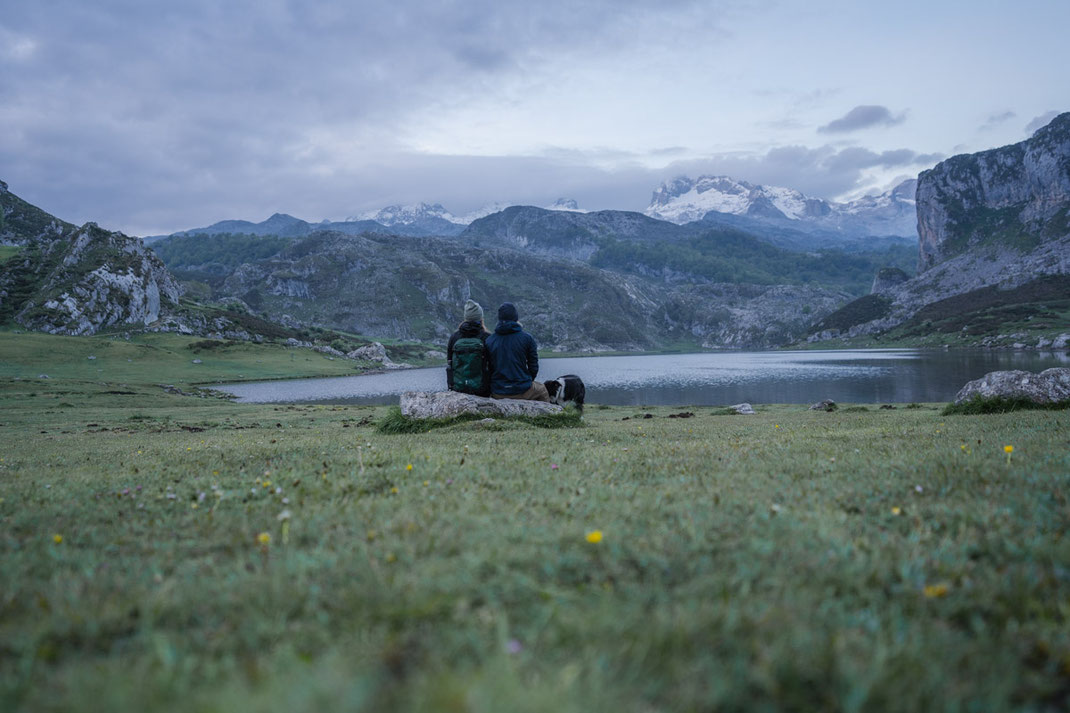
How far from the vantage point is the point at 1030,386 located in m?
18.8

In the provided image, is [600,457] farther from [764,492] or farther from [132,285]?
[132,285]

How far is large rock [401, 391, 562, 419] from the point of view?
1648cm

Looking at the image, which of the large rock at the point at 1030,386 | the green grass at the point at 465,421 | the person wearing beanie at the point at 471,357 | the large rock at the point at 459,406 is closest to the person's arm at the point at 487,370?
the person wearing beanie at the point at 471,357

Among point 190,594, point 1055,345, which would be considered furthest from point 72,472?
point 1055,345

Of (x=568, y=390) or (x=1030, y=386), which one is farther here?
(x=568, y=390)

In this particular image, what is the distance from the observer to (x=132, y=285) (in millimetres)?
151500

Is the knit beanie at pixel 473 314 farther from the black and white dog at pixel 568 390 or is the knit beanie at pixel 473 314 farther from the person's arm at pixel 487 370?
the black and white dog at pixel 568 390

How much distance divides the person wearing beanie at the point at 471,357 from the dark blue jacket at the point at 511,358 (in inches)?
11.0

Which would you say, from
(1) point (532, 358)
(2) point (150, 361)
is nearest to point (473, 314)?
(1) point (532, 358)

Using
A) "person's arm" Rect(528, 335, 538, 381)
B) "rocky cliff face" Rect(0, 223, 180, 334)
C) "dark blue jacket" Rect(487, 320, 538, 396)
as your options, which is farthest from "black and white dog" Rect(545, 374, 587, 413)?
"rocky cliff face" Rect(0, 223, 180, 334)

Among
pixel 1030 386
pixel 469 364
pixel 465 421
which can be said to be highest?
pixel 469 364

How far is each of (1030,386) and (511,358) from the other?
18480mm

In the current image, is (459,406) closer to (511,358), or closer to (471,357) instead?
(471,357)

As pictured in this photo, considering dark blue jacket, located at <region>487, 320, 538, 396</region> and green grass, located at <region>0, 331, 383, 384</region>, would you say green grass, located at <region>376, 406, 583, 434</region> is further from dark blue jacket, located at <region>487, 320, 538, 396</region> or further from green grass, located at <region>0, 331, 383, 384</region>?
green grass, located at <region>0, 331, 383, 384</region>
